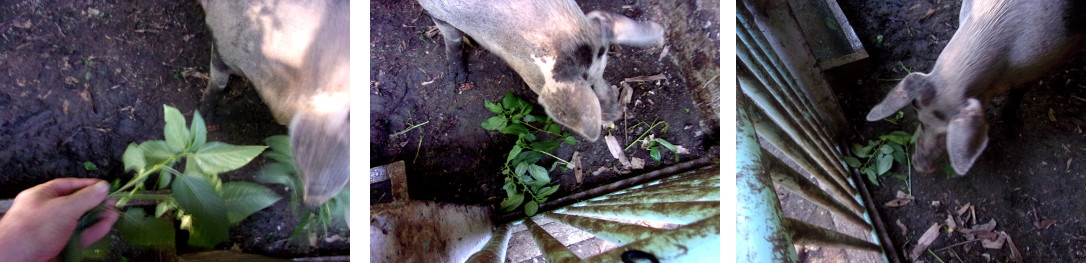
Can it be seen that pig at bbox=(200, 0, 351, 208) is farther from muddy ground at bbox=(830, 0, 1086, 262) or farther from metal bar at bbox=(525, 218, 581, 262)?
muddy ground at bbox=(830, 0, 1086, 262)

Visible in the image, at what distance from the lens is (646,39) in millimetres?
1448

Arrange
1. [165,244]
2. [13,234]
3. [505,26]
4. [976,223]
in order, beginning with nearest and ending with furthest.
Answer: [13,234] < [165,244] < [976,223] < [505,26]

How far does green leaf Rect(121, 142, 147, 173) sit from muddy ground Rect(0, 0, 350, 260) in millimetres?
21

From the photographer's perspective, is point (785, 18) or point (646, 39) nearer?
point (785, 18)

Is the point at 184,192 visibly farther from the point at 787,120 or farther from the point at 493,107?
the point at 787,120

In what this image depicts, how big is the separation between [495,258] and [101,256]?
0.95 meters

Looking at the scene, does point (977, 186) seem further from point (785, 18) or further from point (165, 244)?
point (165, 244)

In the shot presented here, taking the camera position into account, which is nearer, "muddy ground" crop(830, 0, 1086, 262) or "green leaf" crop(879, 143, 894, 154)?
"muddy ground" crop(830, 0, 1086, 262)

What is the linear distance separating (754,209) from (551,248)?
0.45 m

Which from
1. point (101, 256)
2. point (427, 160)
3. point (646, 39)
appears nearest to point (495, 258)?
point (427, 160)

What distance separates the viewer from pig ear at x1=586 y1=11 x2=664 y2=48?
1.44 meters

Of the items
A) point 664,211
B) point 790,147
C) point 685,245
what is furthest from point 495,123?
point 790,147

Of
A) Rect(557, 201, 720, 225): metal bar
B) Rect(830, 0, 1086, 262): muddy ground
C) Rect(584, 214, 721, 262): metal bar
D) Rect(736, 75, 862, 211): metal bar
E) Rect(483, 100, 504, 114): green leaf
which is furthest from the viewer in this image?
Rect(483, 100, 504, 114): green leaf

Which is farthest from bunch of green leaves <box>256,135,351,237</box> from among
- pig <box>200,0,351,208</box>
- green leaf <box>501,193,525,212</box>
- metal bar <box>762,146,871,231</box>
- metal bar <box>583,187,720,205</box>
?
metal bar <box>762,146,871,231</box>
